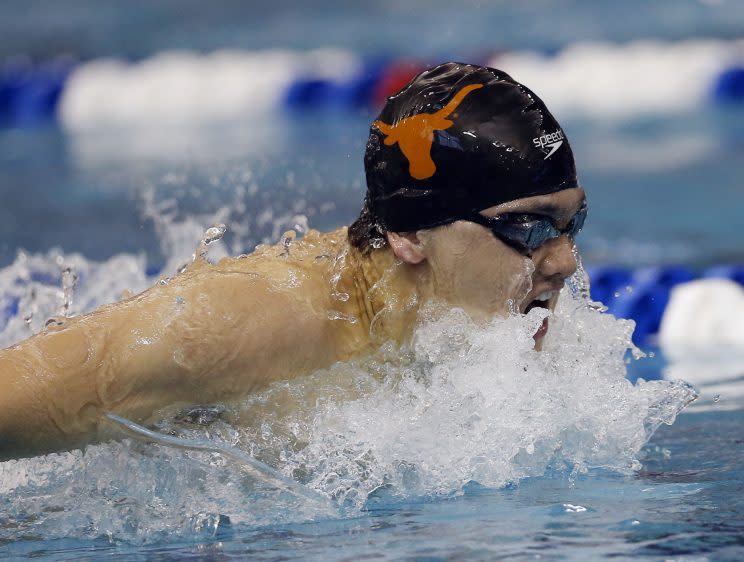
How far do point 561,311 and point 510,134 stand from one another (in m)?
0.62

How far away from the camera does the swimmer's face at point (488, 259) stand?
2.31 metres

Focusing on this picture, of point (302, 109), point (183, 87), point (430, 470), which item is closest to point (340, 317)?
point (430, 470)

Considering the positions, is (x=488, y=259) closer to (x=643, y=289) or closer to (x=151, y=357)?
(x=151, y=357)

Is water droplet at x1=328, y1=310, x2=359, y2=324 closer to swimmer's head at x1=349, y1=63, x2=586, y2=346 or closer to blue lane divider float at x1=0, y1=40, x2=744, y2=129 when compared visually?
swimmer's head at x1=349, y1=63, x2=586, y2=346

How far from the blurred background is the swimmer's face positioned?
60.6 inches

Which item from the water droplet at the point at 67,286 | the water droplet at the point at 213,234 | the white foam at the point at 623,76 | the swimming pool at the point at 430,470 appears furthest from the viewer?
the white foam at the point at 623,76

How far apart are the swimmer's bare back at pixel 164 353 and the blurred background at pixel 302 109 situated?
1591 millimetres

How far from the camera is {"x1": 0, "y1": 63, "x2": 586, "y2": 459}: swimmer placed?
205 centimetres

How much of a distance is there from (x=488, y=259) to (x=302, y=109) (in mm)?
6949

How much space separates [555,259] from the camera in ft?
7.68

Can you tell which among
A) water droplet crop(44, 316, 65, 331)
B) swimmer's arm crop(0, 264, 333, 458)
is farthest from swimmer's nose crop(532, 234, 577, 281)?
water droplet crop(44, 316, 65, 331)

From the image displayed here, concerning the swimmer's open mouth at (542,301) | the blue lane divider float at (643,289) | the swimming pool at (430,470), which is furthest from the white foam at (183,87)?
the swimmer's open mouth at (542,301)

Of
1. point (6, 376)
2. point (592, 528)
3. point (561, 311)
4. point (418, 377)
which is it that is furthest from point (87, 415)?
point (561, 311)

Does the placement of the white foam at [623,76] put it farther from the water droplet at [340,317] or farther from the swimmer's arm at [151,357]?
the swimmer's arm at [151,357]
